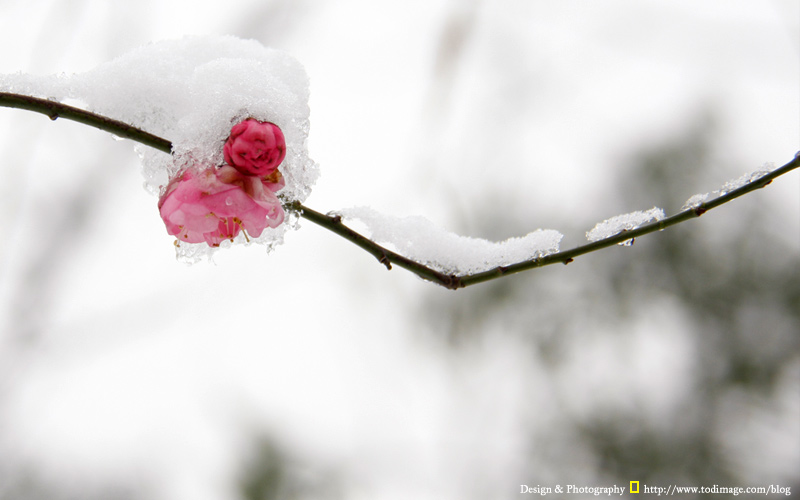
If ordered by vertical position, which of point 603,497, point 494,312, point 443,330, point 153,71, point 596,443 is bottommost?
point 153,71

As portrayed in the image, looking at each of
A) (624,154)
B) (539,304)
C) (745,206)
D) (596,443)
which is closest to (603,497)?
(596,443)

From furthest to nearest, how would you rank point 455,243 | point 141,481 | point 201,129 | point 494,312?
point 141,481 → point 494,312 → point 455,243 → point 201,129

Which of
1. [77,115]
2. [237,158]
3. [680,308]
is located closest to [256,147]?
[237,158]

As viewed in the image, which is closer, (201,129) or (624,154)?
(201,129)

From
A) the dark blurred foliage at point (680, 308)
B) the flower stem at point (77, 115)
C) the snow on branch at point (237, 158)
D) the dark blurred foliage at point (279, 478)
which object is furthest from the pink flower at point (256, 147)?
the dark blurred foliage at point (279, 478)

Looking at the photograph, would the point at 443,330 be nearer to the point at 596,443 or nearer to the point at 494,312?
the point at 494,312

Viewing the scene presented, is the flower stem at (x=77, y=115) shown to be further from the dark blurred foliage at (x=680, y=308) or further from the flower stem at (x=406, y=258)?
the dark blurred foliage at (x=680, y=308)

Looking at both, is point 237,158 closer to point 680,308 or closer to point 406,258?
point 406,258
